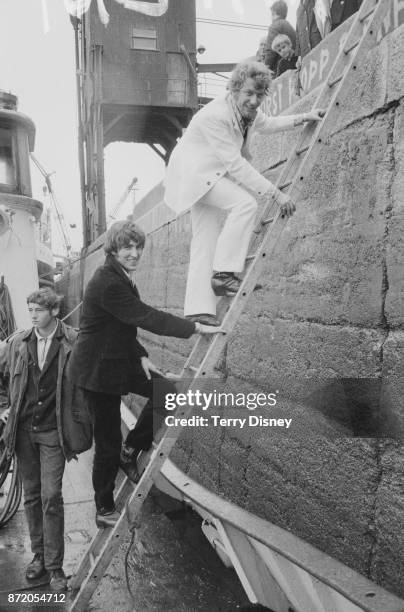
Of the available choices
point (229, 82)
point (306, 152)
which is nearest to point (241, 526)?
point (306, 152)

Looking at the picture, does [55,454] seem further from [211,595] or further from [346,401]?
[346,401]

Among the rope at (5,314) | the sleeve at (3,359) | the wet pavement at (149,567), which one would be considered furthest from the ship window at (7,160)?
the sleeve at (3,359)

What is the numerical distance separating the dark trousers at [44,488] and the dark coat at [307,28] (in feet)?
10.4

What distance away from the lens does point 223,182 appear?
10.1 ft

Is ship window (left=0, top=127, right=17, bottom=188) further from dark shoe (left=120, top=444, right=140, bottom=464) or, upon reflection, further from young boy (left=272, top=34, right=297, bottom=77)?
dark shoe (left=120, top=444, right=140, bottom=464)

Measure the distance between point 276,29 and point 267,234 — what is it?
10.0 ft

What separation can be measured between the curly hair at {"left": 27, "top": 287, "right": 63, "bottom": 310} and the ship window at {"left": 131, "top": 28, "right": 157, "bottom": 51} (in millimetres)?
13448

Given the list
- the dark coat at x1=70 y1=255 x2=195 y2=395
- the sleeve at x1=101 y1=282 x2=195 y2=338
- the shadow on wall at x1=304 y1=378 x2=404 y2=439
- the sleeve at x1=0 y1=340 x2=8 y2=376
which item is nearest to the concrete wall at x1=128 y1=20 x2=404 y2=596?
the shadow on wall at x1=304 y1=378 x2=404 y2=439

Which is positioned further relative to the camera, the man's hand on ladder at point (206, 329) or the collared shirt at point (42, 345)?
the collared shirt at point (42, 345)

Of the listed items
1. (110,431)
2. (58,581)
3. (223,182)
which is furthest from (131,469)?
(223,182)

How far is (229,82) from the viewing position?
3010 mm

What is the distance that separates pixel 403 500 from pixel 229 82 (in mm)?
2114

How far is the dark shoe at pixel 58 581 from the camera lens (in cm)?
363

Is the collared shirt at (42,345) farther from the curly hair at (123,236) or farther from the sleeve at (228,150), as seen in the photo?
the sleeve at (228,150)
